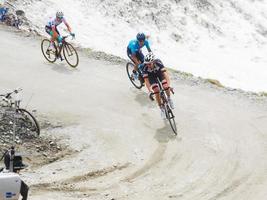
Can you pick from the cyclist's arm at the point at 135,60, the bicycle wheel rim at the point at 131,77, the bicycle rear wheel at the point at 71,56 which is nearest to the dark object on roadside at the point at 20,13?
the bicycle rear wheel at the point at 71,56

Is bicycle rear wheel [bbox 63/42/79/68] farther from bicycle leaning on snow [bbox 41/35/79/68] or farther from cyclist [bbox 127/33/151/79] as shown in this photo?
cyclist [bbox 127/33/151/79]

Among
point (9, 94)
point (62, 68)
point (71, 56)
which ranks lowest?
point (62, 68)

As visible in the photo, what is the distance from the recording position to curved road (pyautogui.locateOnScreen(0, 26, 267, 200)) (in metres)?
11.1

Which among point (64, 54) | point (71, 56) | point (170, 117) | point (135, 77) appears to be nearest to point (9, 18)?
point (71, 56)

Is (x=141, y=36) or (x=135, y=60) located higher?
(x=141, y=36)

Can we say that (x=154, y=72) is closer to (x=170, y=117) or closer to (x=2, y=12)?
(x=170, y=117)

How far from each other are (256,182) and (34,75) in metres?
10.4

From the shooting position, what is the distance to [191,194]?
1091 cm

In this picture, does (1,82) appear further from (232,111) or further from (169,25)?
(169,25)

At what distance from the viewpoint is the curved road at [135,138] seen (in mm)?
11125

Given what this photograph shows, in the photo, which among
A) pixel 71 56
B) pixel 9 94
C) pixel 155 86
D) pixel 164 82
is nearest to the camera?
pixel 9 94

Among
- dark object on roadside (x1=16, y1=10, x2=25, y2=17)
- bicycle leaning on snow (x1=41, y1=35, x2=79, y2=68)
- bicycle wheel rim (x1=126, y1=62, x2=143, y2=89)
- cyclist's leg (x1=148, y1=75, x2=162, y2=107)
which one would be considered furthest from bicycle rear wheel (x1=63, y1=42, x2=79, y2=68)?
dark object on roadside (x1=16, y1=10, x2=25, y2=17)

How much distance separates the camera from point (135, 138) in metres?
14.0

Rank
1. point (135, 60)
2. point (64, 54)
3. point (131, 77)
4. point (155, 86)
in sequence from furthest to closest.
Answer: point (64, 54) < point (131, 77) < point (135, 60) < point (155, 86)
